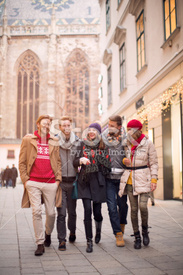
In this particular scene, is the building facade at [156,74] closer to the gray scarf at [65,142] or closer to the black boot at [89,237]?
the gray scarf at [65,142]

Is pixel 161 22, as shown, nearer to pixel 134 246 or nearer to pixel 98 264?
pixel 134 246

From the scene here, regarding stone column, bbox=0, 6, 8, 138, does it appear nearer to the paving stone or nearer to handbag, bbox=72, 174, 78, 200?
handbag, bbox=72, 174, 78, 200

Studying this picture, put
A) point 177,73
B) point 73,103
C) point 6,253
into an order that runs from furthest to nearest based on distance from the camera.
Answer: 1. point 73,103
2. point 177,73
3. point 6,253

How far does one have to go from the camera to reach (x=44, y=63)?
1567 inches

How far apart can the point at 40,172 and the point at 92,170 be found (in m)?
0.76

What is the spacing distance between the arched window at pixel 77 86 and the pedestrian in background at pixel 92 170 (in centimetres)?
3393

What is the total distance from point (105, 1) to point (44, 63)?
19.7 metres

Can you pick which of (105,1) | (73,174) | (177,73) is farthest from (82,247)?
(105,1)

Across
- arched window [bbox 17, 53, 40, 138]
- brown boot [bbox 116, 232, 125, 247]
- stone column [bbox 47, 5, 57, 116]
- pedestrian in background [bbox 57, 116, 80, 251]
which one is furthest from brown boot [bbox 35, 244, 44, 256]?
arched window [bbox 17, 53, 40, 138]

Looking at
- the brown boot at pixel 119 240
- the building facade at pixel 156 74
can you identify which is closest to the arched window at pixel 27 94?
the building facade at pixel 156 74

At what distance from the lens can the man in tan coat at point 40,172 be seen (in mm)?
4707

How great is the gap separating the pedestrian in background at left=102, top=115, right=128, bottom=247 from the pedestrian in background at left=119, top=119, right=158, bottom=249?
0.14m

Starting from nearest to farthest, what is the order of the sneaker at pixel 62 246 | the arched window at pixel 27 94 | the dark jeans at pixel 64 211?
the sneaker at pixel 62 246 → the dark jeans at pixel 64 211 → the arched window at pixel 27 94

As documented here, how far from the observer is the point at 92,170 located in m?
4.92
